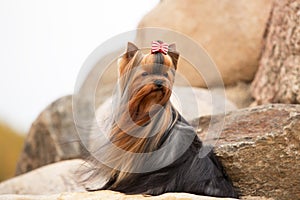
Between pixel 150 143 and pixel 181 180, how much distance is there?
262mm

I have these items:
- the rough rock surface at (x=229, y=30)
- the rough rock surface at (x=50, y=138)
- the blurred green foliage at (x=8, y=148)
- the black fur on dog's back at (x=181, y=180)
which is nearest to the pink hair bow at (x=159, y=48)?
the black fur on dog's back at (x=181, y=180)

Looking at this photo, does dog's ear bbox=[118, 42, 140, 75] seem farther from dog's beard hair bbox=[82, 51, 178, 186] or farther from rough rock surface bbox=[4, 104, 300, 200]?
rough rock surface bbox=[4, 104, 300, 200]

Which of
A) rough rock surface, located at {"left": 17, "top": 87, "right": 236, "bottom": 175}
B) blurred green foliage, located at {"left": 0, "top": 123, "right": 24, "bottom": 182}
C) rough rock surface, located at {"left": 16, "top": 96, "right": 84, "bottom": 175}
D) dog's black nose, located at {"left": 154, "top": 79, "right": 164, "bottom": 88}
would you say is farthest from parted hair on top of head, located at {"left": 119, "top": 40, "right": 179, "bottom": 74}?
blurred green foliage, located at {"left": 0, "top": 123, "right": 24, "bottom": 182}

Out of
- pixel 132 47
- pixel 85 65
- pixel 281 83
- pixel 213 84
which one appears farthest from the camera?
pixel 281 83

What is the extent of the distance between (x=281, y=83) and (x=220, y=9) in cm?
126

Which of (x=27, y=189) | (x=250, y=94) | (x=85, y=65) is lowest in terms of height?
(x=27, y=189)

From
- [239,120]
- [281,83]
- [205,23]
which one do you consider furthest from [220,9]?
[239,120]

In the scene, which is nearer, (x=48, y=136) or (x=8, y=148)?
(x=48, y=136)

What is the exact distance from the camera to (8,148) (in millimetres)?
9602

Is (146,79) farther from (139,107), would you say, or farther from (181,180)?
(181,180)

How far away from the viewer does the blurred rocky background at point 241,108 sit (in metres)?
4.10

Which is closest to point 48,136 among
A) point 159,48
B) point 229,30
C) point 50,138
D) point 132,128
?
point 50,138

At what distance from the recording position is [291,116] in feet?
14.0

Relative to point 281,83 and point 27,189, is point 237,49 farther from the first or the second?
point 27,189
